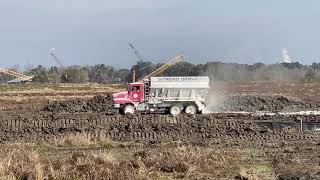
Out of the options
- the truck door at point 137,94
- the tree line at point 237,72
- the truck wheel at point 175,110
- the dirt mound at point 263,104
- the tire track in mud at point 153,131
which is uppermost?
the tree line at point 237,72

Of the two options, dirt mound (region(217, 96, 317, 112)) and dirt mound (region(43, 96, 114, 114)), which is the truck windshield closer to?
dirt mound (region(43, 96, 114, 114))

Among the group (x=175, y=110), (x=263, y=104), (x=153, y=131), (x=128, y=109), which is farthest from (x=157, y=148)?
(x=263, y=104)

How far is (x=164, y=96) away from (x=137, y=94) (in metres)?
1.80

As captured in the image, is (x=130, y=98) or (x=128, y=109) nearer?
(x=128, y=109)

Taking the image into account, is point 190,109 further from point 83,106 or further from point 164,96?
point 83,106

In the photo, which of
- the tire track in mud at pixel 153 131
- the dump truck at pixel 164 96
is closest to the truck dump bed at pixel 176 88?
the dump truck at pixel 164 96

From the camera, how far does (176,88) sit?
36.4 meters

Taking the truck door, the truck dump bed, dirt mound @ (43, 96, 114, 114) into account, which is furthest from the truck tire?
dirt mound @ (43, 96, 114, 114)

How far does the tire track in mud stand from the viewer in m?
23.8

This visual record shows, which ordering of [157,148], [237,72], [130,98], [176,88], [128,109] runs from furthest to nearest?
[237,72], [176,88], [130,98], [128,109], [157,148]

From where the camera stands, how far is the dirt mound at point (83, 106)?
1637 inches

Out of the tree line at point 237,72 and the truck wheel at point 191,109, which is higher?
the tree line at point 237,72

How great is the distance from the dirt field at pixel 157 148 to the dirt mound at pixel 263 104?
31.3 feet

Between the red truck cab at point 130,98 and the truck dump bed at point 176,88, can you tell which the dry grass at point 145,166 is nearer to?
the red truck cab at point 130,98
